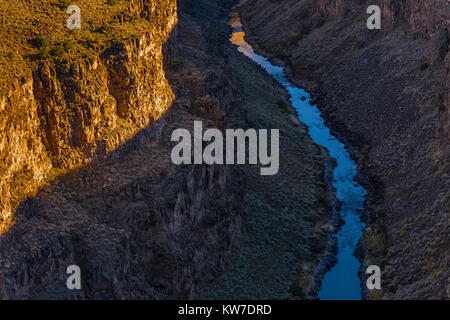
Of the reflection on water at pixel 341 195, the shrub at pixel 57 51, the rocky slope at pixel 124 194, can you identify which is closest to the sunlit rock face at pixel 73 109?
the rocky slope at pixel 124 194

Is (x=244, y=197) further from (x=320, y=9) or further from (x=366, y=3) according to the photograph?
(x=320, y=9)

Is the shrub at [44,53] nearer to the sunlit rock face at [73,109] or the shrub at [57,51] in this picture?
the shrub at [57,51]

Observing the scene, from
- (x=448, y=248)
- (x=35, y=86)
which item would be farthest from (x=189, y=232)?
(x=448, y=248)

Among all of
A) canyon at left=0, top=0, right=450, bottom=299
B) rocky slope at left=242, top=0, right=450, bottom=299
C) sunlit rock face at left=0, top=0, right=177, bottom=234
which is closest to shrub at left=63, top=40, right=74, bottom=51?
canyon at left=0, top=0, right=450, bottom=299

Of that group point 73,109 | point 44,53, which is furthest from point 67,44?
point 73,109

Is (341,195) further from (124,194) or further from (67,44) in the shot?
(67,44)
